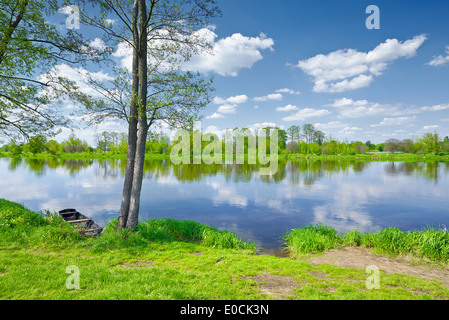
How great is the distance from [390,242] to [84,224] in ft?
47.5

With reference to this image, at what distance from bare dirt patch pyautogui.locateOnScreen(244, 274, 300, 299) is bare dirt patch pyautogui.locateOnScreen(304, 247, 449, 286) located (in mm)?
2747

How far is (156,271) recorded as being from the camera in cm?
643

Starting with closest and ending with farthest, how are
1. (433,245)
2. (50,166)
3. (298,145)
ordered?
1. (433,245)
2. (50,166)
3. (298,145)

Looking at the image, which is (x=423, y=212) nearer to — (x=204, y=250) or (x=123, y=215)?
(x=204, y=250)

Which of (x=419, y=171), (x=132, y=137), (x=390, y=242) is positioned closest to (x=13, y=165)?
(x=132, y=137)

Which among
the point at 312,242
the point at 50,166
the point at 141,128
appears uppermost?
the point at 141,128

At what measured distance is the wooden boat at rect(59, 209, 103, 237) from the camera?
10.6 m

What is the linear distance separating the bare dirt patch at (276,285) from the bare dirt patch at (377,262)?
9.01 feet

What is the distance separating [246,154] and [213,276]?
326 feet

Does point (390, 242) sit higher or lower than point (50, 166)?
lower

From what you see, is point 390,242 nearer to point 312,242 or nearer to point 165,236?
point 312,242

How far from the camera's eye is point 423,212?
1941 cm

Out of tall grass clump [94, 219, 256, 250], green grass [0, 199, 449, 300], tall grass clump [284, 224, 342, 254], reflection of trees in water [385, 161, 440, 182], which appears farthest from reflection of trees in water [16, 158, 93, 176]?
reflection of trees in water [385, 161, 440, 182]

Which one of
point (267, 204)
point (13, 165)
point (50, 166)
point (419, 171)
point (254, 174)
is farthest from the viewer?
point (13, 165)
